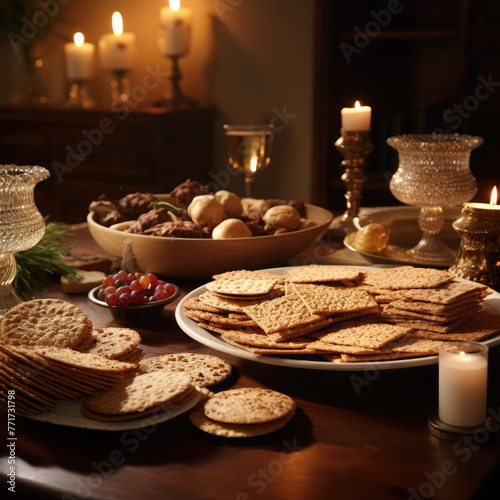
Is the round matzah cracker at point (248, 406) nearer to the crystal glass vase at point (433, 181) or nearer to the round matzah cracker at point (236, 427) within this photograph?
the round matzah cracker at point (236, 427)

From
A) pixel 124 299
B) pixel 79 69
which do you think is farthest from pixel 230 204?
pixel 79 69

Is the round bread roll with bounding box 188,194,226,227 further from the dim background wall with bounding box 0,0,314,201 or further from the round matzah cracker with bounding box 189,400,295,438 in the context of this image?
the dim background wall with bounding box 0,0,314,201

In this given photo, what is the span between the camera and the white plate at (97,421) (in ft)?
3.28

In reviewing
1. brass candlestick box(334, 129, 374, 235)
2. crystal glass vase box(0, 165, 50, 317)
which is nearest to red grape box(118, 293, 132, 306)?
crystal glass vase box(0, 165, 50, 317)

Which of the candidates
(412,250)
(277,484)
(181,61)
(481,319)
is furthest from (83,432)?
(181,61)

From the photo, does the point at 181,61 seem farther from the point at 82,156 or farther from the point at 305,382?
the point at 305,382

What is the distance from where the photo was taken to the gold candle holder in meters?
1.56

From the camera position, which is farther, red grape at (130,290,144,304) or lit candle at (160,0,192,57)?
lit candle at (160,0,192,57)

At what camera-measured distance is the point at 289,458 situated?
967 millimetres

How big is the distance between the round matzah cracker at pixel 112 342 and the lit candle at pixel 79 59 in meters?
3.53

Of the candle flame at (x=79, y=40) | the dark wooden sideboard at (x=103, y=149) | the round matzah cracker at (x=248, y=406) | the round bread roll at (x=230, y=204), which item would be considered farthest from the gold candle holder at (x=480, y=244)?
the candle flame at (x=79, y=40)

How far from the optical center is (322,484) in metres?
0.90

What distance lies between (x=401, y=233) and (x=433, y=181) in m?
0.31

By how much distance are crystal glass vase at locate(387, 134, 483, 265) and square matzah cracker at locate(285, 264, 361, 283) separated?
0.46 meters
